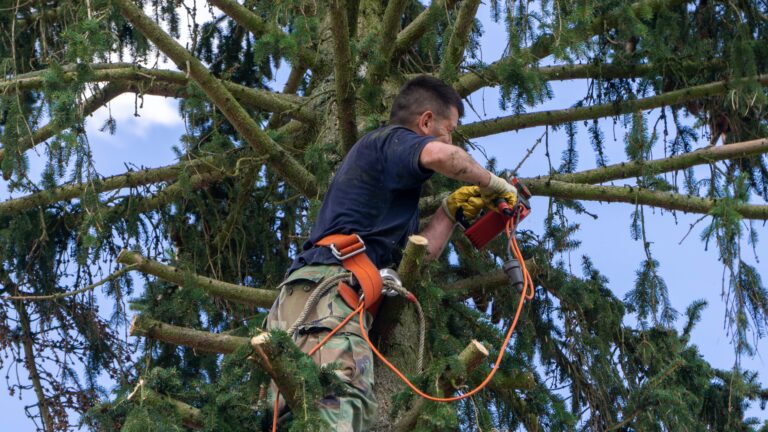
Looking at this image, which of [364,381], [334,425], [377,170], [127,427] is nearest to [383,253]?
[377,170]

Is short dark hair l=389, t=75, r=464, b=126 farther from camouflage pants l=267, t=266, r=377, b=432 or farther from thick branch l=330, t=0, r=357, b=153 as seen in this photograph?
camouflage pants l=267, t=266, r=377, b=432

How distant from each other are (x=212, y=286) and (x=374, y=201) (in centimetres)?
101

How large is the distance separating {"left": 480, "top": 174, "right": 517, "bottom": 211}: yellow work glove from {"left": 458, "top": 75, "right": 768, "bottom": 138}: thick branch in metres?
1.36

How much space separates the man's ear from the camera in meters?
4.94

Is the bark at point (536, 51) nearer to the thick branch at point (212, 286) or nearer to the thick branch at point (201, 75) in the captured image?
the thick branch at point (201, 75)

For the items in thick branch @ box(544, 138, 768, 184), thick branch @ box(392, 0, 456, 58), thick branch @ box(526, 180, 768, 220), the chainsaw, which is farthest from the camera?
thick branch @ box(392, 0, 456, 58)

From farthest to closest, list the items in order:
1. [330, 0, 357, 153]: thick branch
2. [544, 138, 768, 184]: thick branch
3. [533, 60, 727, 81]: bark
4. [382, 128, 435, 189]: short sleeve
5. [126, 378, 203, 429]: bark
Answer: [533, 60, 727, 81]: bark, [544, 138, 768, 184]: thick branch, [330, 0, 357, 153]: thick branch, [382, 128, 435, 189]: short sleeve, [126, 378, 203, 429]: bark

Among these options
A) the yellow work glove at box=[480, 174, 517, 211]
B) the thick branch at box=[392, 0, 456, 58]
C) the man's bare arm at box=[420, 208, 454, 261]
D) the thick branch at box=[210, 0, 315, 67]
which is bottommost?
the yellow work glove at box=[480, 174, 517, 211]

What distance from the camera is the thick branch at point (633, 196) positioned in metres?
5.49

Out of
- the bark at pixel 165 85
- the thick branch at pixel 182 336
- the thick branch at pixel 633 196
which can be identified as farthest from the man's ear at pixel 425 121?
the bark at pixel 165 85

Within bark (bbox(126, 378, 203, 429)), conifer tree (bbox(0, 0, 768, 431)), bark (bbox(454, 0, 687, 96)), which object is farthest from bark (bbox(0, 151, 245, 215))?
bark (bbox(126, 378, 203, 429))

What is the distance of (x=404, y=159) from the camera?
4.45m

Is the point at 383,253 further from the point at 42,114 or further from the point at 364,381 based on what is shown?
the point at 42,114

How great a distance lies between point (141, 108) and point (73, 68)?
2.04 ft
